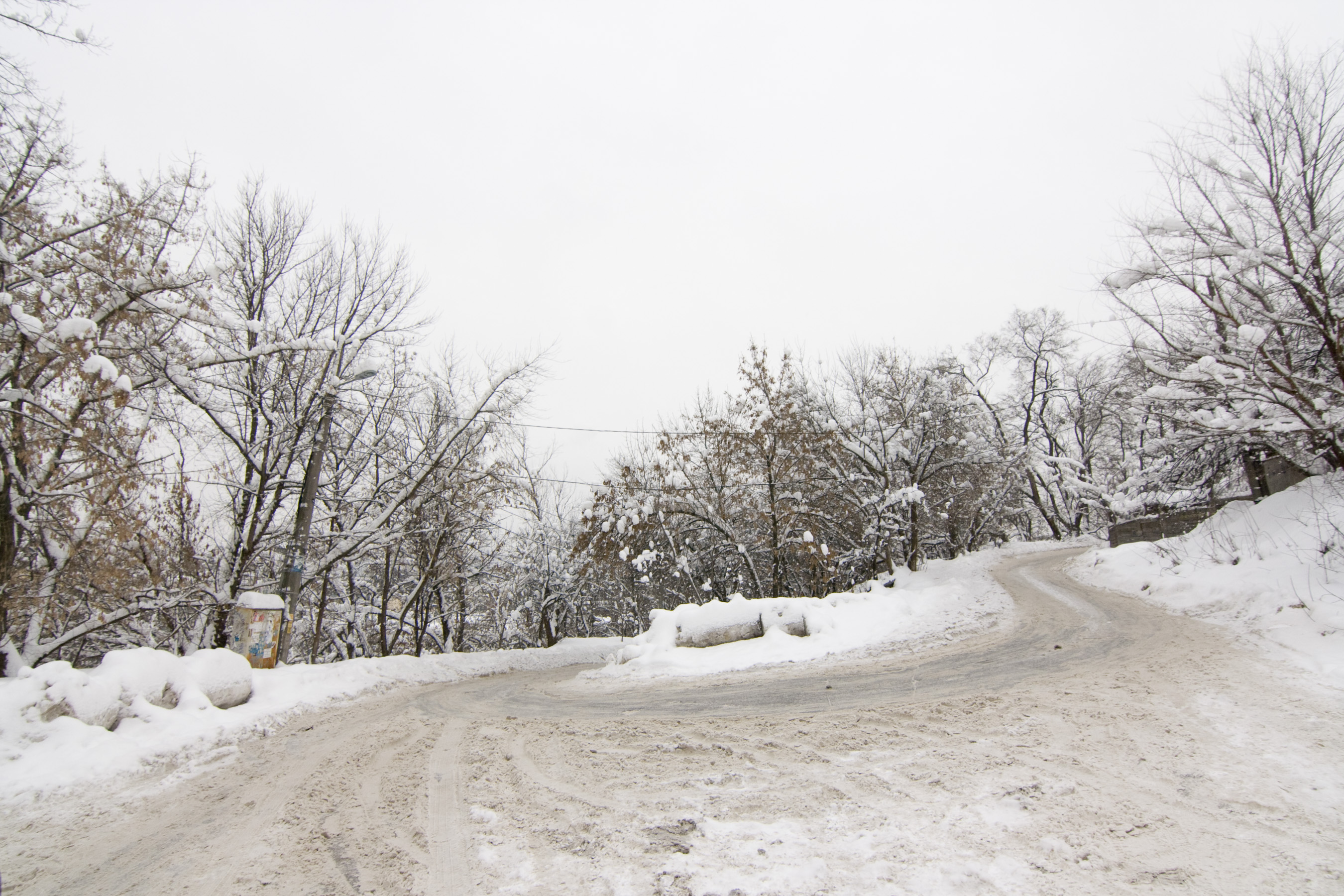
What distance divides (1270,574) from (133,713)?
15063 mm

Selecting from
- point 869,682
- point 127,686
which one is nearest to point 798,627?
point 869,682

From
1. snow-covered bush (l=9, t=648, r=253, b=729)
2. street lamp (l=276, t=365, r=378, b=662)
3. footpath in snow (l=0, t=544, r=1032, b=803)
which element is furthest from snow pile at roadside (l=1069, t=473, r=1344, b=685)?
street lamp (l=276, t=365, r=378, b=662)

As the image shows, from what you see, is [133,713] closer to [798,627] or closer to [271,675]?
[271,675]

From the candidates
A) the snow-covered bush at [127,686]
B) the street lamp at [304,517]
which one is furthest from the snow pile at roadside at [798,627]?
the street lamp at [304,517]

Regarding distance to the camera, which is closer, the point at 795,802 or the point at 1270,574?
the point at 795,802

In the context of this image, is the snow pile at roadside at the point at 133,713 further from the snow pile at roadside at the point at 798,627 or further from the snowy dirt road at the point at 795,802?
the snow pile at roadside at the point at 798,627

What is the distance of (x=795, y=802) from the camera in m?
3.79

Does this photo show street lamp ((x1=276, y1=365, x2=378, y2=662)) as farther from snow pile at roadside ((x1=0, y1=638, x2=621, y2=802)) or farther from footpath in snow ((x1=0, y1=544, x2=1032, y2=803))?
snow pile at roadside ((x1=0, y1=638, x2=621, y2=802))

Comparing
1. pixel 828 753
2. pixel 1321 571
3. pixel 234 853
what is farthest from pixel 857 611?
pixel 234 853

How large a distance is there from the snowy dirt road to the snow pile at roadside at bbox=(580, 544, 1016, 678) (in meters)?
3.06

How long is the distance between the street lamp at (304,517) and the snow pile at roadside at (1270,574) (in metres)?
14.7

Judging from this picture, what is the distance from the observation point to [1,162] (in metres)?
7.38

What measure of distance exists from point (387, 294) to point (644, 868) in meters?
15.9

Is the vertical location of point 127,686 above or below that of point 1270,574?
above
